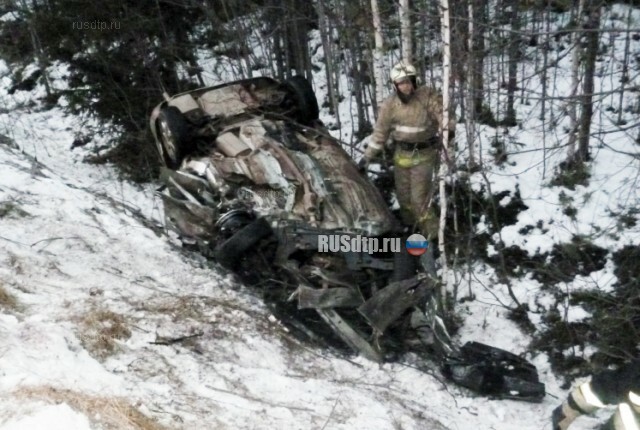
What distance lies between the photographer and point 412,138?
5785 mm

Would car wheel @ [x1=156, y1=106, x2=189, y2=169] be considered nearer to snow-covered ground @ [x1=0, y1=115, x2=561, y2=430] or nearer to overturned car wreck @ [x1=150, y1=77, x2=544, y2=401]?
overturned car wreck @ [x1=150, y1=77, x2=544, y2=401]

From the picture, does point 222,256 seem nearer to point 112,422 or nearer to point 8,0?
point 112,422

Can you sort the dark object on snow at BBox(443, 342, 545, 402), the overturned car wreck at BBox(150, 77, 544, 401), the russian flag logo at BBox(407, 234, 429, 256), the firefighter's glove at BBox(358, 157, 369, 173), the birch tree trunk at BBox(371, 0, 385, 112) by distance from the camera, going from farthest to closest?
1. the birch tree trunk at BBox(371, 0, 385, 112)
2. the firefighter's glove at BBox(358, 157, 369, 173)
3. the russian flag logo at BBox(407, 234, 429, 256)
4. the overturned car wreck at BBox(150, 77, 544, 401)
5. the dark object on snow at BBox(443, 342, 545, 402)

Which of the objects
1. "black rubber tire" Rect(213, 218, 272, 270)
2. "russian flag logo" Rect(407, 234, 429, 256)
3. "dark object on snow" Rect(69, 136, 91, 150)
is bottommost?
"russian flag logo" Rect(407, 234, 429, 256)

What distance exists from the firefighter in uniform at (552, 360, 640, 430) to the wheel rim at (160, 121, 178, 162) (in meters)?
4.59

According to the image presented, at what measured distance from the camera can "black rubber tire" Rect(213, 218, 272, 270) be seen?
5.14 metres

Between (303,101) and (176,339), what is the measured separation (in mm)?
3651

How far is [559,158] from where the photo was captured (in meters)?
7.03

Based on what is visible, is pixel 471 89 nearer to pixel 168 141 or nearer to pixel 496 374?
pixel 496 374

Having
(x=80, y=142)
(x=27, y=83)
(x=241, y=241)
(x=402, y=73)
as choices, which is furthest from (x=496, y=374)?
(x=27, y=83)

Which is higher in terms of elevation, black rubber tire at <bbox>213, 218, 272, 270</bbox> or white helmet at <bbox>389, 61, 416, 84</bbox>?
white helmet at <bbox>389, 61, 416, 84</bbox>

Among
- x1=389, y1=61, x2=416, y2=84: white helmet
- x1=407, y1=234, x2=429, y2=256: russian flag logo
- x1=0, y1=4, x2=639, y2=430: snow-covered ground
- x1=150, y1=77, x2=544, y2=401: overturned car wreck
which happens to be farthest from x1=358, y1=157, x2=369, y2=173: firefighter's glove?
x1=0, y1=4, x2=639, y2=430: snow-covered ground

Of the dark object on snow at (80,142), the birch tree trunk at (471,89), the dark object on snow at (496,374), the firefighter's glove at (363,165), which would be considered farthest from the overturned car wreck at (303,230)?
the dark object on snow at (80,142)

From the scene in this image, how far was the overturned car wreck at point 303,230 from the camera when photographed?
4.53 meters
